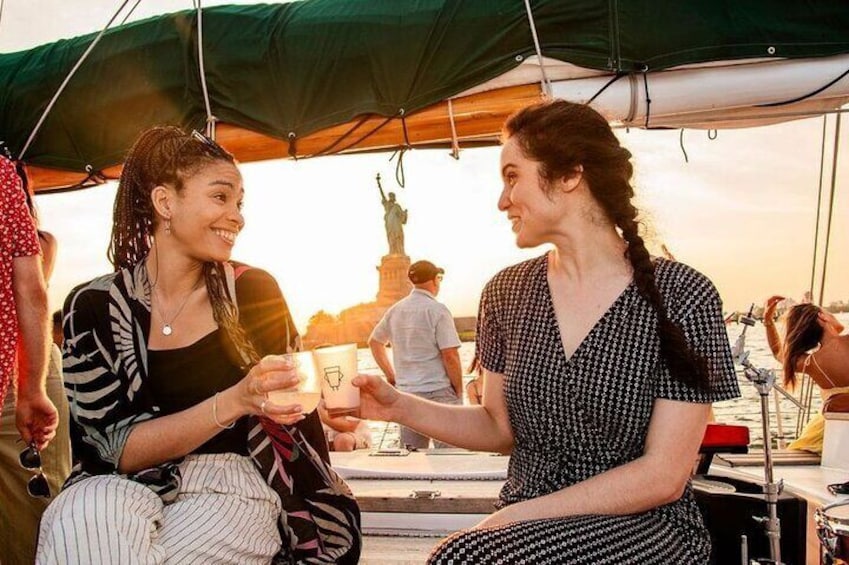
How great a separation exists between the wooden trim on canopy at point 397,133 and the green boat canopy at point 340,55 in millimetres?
78

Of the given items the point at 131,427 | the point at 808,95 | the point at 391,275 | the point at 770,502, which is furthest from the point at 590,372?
the point at 391,275

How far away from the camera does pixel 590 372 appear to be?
5.70ft

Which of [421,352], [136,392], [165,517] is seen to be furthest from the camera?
[421,352]

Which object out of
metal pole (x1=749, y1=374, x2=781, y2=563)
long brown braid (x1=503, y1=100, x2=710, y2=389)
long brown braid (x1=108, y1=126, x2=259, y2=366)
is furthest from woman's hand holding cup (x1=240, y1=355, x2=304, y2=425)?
metal pole (x1=749, y1=374, x2=781, y2=563)

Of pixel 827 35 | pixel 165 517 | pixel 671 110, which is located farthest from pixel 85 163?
pixel 827 35

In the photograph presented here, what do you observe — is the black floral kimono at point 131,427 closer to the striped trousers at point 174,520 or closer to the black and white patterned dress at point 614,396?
the striped trousers at point 174,520

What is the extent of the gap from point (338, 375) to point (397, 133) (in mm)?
1830

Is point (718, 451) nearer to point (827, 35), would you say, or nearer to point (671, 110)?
point (671, 110)

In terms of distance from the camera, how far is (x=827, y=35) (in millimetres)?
3113

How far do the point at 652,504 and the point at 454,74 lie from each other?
6.91 feet

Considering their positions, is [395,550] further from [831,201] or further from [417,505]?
[831,201]

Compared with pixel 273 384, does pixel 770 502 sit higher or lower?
lower

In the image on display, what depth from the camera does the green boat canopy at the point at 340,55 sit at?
310cm

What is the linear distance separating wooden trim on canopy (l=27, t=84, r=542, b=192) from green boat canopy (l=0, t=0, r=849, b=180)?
0.08 meters
